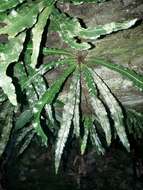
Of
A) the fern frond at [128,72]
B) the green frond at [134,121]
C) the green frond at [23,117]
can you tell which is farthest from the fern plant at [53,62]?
the green frond at [134,121]

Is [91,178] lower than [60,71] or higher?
lower

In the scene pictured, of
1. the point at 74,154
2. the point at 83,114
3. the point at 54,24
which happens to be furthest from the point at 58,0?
the point at 74,154

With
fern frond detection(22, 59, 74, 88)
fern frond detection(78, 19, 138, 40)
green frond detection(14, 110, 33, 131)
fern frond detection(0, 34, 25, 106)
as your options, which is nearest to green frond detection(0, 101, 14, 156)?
green frond detection(14, 110, 33, 131)

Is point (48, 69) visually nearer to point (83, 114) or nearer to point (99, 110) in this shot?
point (99, 110)

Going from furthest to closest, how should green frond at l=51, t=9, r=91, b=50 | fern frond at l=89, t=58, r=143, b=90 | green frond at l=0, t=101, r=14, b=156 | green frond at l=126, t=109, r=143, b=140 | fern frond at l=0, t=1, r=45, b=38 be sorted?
green frond at l=126, t=109, r=143, b=140
green frond at l=0, t=101, r=14, b=156
fern frond at l=89, t=58, r=143, b=90
green frond at l=51, t=9, r=91, b=50
fern frond at l=0, t=1, r=45, b=38

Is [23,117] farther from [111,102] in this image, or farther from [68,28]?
[68,28]

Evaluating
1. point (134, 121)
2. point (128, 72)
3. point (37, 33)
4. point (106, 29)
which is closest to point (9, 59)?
point (37, 33)

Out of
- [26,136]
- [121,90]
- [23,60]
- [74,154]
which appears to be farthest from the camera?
[74,154]

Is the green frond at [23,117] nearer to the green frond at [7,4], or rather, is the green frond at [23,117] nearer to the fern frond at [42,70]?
the fern frond at [42,70]

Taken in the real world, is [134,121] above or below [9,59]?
above

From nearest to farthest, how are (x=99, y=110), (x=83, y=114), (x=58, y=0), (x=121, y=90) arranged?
(x=58, y=0)
(x=99, y=110)
(x=121, y=90)
(x=83, y=114)

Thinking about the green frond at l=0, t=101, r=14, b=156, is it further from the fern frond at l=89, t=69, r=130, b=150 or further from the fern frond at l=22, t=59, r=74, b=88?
the fern frond at l=89, t=69, r=130, b=150
